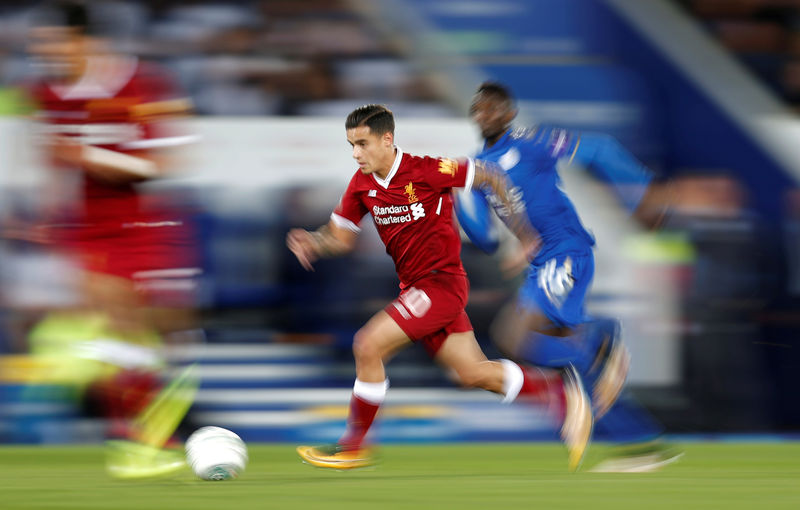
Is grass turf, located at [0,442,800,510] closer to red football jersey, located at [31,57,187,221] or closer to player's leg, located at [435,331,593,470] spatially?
player's leg, located at [435,331,593,470]

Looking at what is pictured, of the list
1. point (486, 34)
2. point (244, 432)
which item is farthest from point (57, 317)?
point (486, 34)

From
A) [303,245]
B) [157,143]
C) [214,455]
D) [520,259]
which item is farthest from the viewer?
[520,259]

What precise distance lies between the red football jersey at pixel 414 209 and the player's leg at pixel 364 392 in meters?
0.24

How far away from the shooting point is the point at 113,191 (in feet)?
13.9

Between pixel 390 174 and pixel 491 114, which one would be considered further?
pixel 491 114

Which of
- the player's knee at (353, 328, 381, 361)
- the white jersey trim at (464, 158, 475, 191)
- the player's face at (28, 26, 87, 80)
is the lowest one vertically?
the player's knee at (353, 328, 381, 361)

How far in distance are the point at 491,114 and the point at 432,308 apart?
36.0 inches

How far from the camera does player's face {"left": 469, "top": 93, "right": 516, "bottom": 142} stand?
501cm

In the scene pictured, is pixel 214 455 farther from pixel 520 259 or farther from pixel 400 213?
pixel 520 259

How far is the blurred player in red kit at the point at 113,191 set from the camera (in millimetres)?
4164

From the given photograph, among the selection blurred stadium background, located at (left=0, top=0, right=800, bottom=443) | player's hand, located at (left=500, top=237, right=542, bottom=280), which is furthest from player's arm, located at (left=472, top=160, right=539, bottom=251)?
blurred stadium background, located at (left=0, top=0, right=800, bottom=443)

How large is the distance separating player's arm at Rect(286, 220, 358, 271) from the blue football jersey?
0.69 meters

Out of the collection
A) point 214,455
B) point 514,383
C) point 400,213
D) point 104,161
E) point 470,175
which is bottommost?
point 214,455

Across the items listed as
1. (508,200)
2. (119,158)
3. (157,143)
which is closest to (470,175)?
(508,200)
